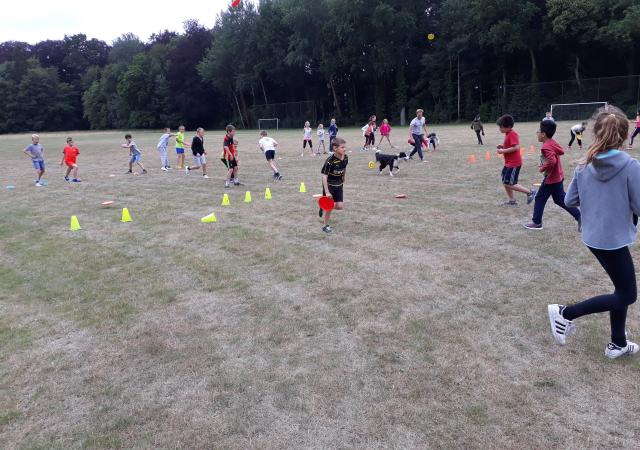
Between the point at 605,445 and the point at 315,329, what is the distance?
2.42m

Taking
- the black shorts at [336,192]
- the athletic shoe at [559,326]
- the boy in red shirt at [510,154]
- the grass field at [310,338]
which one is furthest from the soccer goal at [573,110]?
the athletic shoe at [559,326]

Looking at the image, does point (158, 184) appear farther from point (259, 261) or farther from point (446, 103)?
point (446, 103)

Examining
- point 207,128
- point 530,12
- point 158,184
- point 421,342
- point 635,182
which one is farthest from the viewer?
point 207,128

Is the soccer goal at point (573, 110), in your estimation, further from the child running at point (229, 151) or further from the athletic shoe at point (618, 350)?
the athletic shoe at point (618, 350)

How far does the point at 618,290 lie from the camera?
358 cm

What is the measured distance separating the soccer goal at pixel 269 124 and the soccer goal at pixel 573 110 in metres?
31.0

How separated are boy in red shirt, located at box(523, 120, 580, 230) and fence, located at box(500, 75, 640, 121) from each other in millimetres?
34368

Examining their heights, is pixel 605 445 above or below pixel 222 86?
below

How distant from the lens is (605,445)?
2.86 metres

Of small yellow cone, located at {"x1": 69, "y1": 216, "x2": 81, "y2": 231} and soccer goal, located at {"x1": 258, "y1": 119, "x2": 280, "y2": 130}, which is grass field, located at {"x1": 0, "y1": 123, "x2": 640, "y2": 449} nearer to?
small yellow cone, located at {"x1": 69, "y1": 216, "x2": 81, "y2": 231}

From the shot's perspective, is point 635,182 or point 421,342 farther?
point 421,342

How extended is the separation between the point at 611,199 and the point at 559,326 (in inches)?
45.3

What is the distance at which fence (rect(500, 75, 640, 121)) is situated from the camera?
1463 inches

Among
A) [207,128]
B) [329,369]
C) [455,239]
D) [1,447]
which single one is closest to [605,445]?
[329,369]
